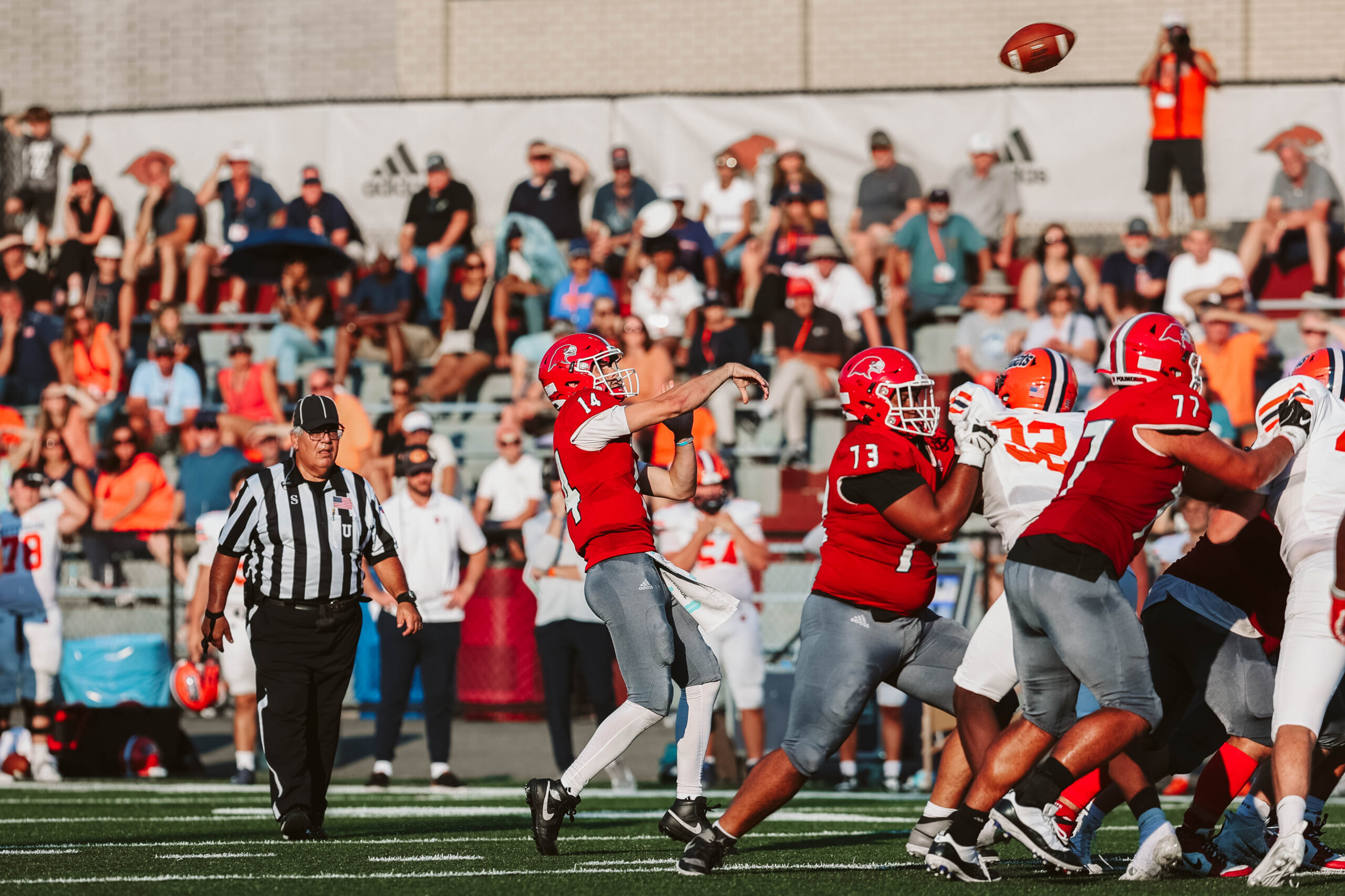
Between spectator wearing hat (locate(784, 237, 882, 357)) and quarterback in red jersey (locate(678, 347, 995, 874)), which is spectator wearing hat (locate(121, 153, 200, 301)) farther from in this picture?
quarterback in red jersey (locate(678, 347, 995, 874))

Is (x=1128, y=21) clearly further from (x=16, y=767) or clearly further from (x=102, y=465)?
(x=16, y=767)

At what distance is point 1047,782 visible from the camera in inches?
217

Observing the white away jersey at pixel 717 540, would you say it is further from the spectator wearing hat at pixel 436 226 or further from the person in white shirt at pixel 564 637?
the spectator wearing hat at pixel 436 226

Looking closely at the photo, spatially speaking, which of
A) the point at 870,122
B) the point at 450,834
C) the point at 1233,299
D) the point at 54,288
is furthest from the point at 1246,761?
the point at 54,288

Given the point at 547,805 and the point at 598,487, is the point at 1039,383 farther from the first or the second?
the point at 547,805

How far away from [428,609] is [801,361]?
455cm

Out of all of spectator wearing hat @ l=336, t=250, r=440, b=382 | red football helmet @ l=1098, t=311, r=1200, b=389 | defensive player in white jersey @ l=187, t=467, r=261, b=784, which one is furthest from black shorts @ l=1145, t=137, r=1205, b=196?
red football helmet @ l=1098, t=311, r=1200, b=389

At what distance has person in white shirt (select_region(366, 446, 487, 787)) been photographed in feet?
35.3

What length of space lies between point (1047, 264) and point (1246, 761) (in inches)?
371

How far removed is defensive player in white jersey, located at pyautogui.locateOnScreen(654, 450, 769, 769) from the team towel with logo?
3.89m

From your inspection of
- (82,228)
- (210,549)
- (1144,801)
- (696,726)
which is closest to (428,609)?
(210,549)

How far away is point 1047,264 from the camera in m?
15.1

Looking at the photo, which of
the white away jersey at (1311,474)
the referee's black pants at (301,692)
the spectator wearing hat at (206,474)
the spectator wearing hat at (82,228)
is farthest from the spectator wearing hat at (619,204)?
the white away jersey at (1311,474)

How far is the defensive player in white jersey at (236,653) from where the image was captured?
10.9 metres
